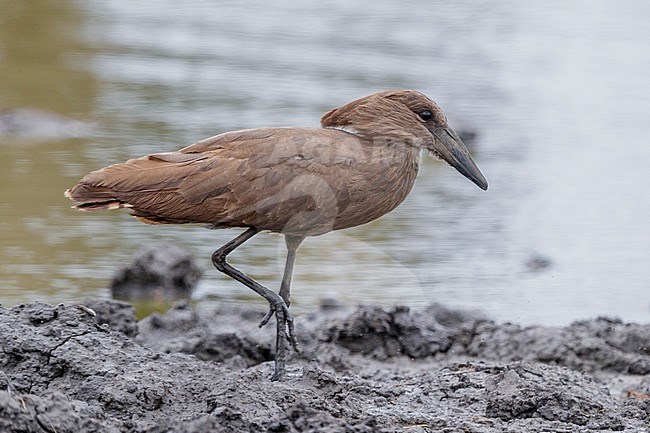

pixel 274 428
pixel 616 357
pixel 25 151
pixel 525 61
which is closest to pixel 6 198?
pixel 25 151

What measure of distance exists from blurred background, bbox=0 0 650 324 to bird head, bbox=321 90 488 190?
219 centimetres

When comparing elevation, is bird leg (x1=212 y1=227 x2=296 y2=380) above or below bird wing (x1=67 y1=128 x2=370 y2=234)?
below

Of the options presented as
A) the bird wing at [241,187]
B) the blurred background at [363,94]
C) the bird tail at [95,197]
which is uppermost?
the bird wing at [241,187]

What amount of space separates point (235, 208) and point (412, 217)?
4272mm

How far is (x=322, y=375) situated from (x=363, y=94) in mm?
7783

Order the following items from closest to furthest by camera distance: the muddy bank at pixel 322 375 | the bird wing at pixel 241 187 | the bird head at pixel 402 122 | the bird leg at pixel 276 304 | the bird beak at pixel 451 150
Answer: the muddy bank at pixel 322 375, the bird wing at pixel 241 187, the bird leg at pixel 276 304, the bird head at pixel 402 122, the bird beak at pixel 451 150

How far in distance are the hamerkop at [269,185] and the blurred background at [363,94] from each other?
7.20 ft

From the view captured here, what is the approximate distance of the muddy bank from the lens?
4.35 metres

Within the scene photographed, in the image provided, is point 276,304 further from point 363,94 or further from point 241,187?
point 363,94

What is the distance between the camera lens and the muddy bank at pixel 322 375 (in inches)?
171

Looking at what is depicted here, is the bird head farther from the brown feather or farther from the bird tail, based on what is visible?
A: the bird tail

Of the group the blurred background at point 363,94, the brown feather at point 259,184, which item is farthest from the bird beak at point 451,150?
the blurred background at point 363,94

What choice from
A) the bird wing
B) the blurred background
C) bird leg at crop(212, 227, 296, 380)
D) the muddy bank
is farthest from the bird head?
the blurred background

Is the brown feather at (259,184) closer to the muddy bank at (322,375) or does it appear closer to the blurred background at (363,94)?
the muddy bank at (322,375)
